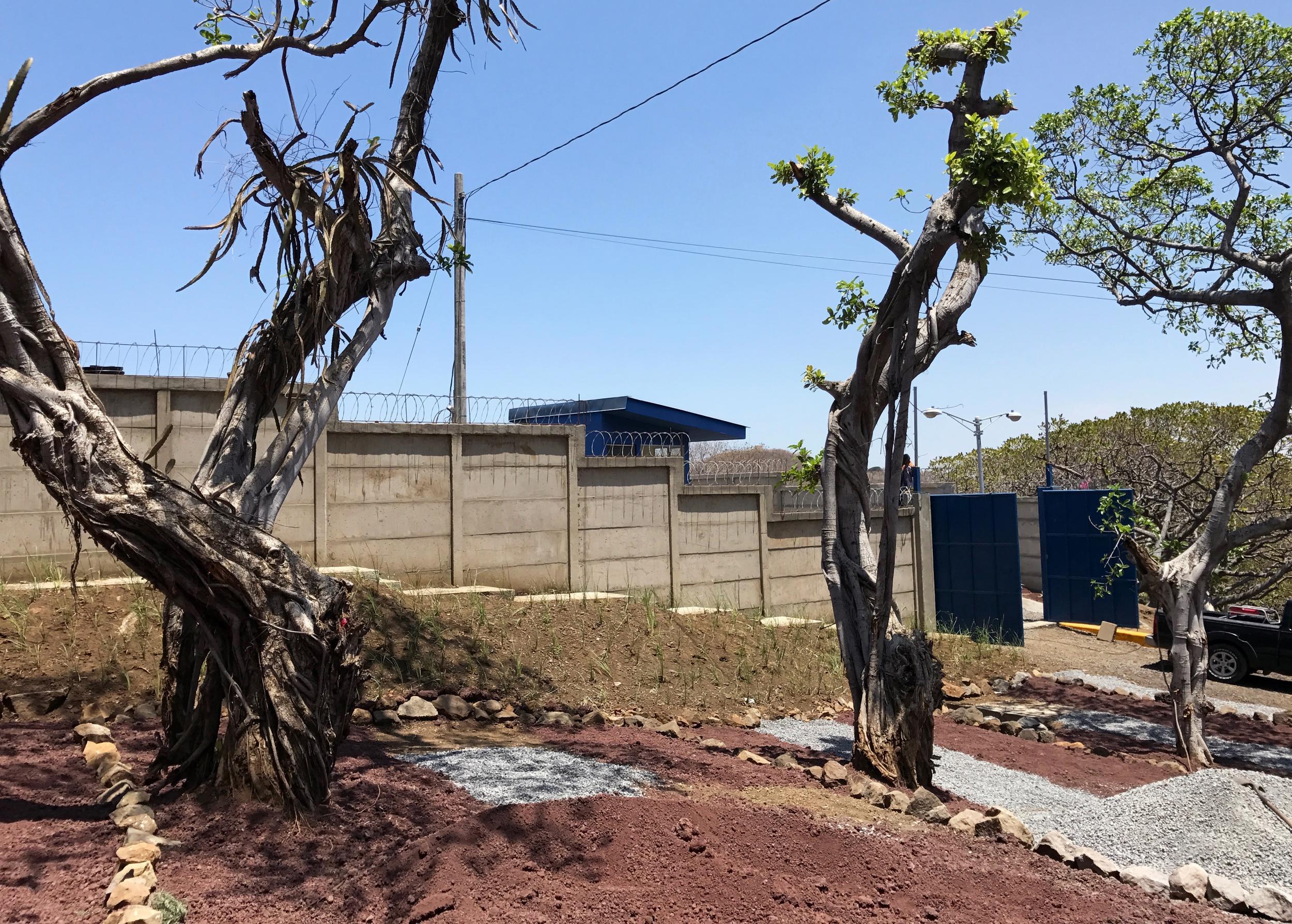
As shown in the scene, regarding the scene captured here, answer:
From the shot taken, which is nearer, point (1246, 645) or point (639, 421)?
point (1246, 645)

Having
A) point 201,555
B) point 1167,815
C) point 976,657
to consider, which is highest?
point 201,555

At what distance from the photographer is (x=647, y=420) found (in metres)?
19.8

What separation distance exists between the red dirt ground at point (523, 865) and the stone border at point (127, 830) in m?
0.07

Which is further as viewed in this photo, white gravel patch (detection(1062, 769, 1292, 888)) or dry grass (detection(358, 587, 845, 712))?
dry grass (detection(358, 587, 845, 712))

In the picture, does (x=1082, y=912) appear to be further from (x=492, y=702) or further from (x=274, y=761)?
(x=492, y=702)

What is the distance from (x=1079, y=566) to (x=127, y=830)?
640 inches

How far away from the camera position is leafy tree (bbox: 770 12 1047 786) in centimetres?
646

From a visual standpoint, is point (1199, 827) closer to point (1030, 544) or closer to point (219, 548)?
point (219, 548)

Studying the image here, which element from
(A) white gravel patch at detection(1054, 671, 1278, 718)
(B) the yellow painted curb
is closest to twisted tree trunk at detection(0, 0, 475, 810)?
(A) white gravel patch at detection(1054, 671, 1278, 718)

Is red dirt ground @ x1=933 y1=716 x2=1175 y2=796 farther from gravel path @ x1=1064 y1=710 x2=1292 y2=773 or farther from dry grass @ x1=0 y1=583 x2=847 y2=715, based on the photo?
dry grass @ x1=0 y1=583 x2=847 y2=715

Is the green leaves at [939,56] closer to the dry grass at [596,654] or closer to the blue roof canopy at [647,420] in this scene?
the dry grass at [596,654]

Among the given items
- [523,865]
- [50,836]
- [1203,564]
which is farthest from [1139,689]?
[50,836]

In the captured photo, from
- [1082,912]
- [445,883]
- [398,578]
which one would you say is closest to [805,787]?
[1082,912]

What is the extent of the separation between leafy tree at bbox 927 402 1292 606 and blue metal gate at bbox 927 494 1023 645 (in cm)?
161
